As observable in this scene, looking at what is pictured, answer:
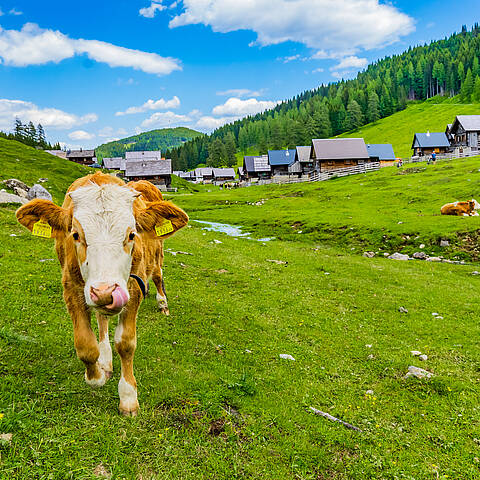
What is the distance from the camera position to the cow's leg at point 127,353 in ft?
15.7

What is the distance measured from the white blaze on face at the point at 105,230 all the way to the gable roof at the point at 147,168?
94091 millimetres

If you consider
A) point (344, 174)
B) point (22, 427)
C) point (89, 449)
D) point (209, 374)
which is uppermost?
point (344, 174)

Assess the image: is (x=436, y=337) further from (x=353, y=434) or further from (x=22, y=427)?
(x=22, y=427)

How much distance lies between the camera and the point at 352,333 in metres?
9.40

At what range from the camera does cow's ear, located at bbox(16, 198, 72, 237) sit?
4613 mm

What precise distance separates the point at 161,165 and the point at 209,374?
95227mm

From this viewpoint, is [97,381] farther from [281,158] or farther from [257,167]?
[257,167]

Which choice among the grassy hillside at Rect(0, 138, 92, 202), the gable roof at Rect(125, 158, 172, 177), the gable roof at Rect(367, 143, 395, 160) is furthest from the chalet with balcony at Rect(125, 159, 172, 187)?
the gable roof at Rect(367, 143, 395, 160)

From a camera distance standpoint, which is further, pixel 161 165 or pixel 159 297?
pixel 161 165

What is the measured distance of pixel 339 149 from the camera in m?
86.6

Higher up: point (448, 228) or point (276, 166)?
point (276, 166)

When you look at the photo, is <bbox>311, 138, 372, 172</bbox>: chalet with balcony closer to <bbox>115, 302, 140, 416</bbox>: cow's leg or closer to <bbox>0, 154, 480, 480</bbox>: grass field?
<bbox>0, 154, 480, 480</bbox>: grass field

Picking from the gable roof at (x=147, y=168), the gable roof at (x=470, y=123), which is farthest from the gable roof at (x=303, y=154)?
the gable roof at (x=147, y=168)

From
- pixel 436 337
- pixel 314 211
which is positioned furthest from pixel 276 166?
pixel 436 337
